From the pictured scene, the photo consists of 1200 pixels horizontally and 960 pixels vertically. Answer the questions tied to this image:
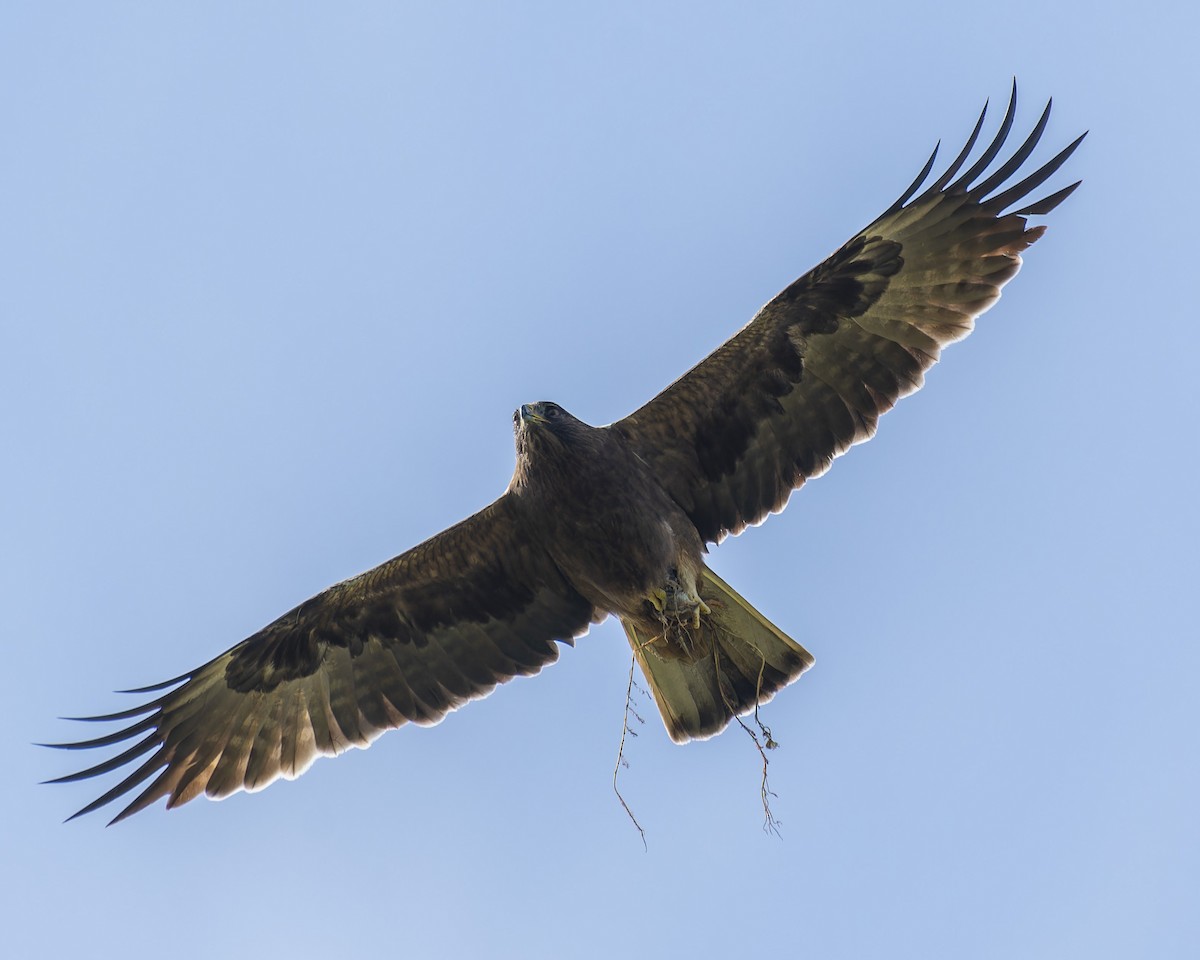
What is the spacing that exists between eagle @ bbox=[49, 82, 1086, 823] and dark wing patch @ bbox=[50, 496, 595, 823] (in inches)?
0.5

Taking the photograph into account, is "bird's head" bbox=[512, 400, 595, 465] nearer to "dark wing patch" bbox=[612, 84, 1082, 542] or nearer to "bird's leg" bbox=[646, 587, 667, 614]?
"dark wing patch" bbox=[612, 84, 1082, 542]

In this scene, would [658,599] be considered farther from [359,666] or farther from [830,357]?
[359,666]

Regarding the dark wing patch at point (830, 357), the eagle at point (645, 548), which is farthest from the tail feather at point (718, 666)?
the dark wing patch at point (830, 357)

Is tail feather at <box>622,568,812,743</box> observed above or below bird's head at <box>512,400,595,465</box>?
below

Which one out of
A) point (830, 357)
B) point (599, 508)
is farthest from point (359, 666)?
point (830, 357)

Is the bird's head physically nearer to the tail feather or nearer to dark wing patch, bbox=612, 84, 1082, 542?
dark wing patch, bbox=612, 84, 1082, 542

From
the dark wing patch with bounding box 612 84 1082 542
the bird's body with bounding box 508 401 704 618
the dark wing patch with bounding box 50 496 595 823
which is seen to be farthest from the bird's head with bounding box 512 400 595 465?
the dark wing patch with bounding box 50 496 595 823

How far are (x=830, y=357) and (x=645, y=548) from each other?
2.00 m

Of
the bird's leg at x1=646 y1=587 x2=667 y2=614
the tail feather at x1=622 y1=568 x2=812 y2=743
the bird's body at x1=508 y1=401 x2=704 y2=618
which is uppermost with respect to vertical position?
the bird's body at x1=508 y1=401 x2=704 y2=618

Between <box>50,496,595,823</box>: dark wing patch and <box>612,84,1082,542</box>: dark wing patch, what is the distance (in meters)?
1.36

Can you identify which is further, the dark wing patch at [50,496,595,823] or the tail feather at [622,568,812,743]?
the dark wing patch at [50,496,595,823]

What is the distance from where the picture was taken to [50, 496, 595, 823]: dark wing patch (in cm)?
1110

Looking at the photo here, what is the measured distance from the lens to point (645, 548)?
10172 millimetres

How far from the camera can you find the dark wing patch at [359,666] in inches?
437
